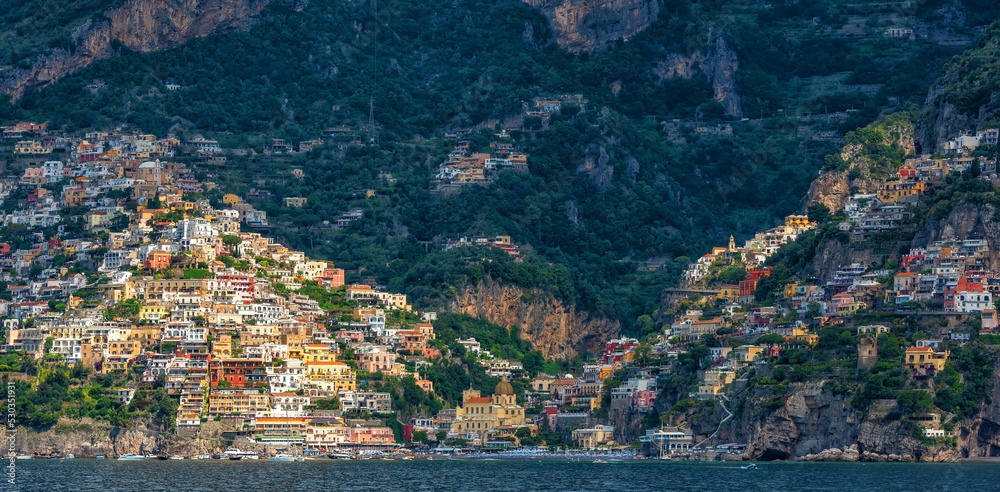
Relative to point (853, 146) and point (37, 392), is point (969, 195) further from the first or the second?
point (37, 392)

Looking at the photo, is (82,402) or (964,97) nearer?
(82,402)

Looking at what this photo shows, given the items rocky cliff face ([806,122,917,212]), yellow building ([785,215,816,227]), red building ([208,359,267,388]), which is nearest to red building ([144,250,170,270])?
red building ([208,359,267,388])

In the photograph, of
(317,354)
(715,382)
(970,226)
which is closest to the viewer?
(970,226)

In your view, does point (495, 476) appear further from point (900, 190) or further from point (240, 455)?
point (900, 190)

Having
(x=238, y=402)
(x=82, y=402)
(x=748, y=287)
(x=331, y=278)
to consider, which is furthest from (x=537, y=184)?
(x=82, y=402)

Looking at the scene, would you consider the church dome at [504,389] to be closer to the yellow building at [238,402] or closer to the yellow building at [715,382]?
the yellow building at [238,402]

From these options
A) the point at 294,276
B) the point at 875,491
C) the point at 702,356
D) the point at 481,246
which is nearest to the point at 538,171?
the point at 481,246
